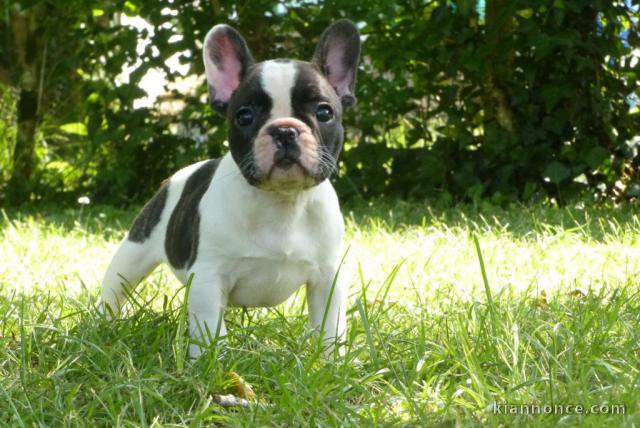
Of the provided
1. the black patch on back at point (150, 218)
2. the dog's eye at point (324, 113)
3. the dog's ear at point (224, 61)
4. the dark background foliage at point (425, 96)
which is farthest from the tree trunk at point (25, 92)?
the dog's eye at point (324, 113)

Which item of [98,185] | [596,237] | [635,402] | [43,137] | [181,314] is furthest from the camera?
[43,137]

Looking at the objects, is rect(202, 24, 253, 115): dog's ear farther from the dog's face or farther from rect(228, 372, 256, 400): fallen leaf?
rect(228, 372, 256, 400): fallen leaf

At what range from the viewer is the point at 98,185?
8.00m

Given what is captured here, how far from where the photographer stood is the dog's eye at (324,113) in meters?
3.00

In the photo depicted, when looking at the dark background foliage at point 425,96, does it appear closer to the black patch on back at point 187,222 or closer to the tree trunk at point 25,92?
the tree trunk at point 25,92

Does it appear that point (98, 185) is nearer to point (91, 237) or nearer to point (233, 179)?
point (91, 237)

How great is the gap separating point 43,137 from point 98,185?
1.52 m

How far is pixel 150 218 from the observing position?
374 centimetres

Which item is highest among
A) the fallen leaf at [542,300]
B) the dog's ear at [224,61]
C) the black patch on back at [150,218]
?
the dog's ear at [224,61]

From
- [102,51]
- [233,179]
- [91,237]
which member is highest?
[102,51]

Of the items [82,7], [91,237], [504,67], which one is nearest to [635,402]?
[91,237]

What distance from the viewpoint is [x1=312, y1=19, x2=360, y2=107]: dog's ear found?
3234 mm

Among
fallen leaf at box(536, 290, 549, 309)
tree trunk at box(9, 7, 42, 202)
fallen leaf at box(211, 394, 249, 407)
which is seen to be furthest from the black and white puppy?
tree trunk at box(9, 7, 42, 202)

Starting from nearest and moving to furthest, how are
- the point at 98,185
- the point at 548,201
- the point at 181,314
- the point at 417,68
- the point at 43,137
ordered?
the point at 181,314, the point at 548,201, the point at 417,68, the point at 98,185, the point at 43,137
